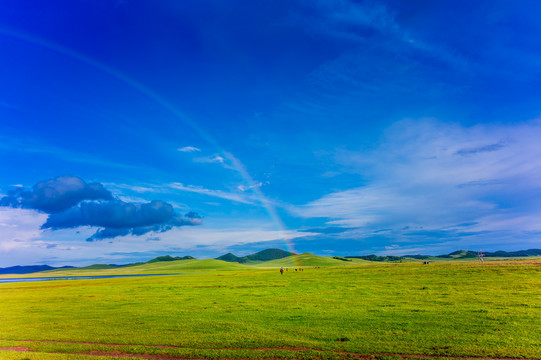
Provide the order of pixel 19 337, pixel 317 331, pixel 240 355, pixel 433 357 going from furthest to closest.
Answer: pixel 19 337, pixel 317 331, pixel 240 355, pixel 433 357

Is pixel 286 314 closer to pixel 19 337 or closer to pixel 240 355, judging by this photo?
pixel 240 355

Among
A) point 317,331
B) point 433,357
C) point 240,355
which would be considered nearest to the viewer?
point 433,357

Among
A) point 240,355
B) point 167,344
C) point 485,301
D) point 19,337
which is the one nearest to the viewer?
point 240,355

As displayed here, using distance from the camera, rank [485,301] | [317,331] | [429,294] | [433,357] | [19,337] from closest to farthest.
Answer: [433,357] < [317,331] < [19,337] < [485,301] < [429,294]

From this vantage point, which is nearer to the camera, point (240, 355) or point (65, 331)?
point (240, 355)

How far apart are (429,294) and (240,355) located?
2362 centimetres

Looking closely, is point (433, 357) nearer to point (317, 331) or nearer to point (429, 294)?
point (317, 331)

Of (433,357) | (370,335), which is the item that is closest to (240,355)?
(370,335)

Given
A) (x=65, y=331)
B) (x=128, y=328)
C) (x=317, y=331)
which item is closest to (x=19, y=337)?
(x=65, y=331)

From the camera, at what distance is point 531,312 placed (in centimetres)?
2055

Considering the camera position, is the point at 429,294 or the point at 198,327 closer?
the point at 198,327

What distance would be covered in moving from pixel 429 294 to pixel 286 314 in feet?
53.2

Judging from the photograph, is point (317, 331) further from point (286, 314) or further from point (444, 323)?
point (444, 323)

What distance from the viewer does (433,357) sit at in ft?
43.2
